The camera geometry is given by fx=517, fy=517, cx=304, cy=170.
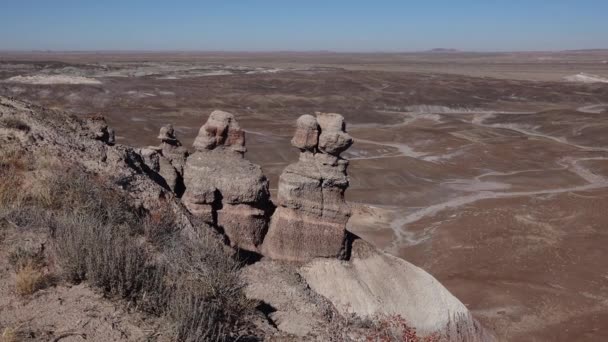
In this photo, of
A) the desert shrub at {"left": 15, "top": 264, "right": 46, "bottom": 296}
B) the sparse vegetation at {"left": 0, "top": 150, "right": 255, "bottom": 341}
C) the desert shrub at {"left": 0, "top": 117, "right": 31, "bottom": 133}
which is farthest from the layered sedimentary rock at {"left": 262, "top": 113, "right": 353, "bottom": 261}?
the desert shrub at {"left": 15, "top": 264, "right": 46, "bottom": 296}

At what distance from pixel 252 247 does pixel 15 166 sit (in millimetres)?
5532

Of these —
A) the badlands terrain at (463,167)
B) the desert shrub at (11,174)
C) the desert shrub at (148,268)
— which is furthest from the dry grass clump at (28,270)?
the badlands terrain at (463,167)

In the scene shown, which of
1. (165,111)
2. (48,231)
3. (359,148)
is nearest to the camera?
(48,231)

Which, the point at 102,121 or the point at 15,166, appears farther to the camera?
the point at 102,121

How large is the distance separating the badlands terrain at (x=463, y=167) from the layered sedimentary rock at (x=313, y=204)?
7323 mm

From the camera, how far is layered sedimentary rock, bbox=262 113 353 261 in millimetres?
12297

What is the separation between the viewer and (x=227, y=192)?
1201 cm

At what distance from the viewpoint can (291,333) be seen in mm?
6559

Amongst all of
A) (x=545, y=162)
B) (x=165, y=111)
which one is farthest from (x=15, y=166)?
(x=165, y=111)

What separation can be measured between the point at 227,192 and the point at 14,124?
4.54 metres

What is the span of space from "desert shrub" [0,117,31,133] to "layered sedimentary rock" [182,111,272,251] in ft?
11.8

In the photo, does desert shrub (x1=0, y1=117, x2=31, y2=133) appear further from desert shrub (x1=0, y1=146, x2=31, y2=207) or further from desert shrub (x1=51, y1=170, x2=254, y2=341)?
desert shrub (x1=51, y1=170, x2=254, y2=341)

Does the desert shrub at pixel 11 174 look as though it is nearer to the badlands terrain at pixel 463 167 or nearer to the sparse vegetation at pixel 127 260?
the sparse vegetation at pixel 127 260

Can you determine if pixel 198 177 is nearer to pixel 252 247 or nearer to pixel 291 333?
pixel 252 247
